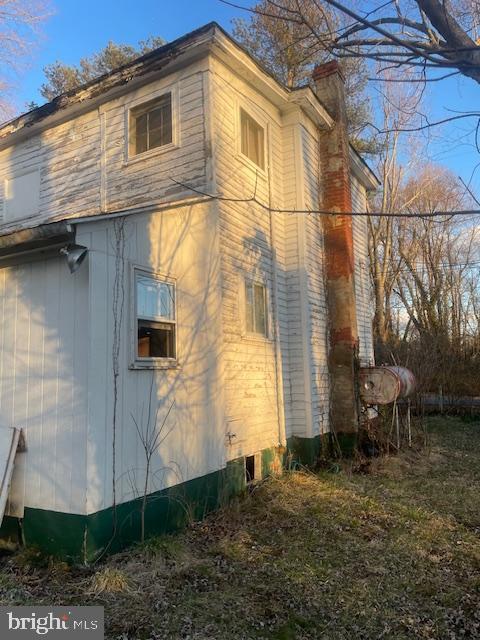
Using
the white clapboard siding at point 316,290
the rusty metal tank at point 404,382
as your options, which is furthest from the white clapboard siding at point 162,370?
the rusty metal tank at point 404,382

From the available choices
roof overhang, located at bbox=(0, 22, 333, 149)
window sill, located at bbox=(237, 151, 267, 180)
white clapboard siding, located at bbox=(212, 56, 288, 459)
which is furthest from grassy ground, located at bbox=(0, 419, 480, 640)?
roof overhang, located at bbox=(0, 22, 333, 149)

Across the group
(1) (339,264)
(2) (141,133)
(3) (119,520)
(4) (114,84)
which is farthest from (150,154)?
(3) (119,520)

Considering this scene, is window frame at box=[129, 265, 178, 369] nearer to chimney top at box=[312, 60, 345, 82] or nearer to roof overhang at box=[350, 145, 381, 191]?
chimney top at box=[312, 60, 345, 82]

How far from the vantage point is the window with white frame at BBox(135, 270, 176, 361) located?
5543mm

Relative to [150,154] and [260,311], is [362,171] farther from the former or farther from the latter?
[150,154]

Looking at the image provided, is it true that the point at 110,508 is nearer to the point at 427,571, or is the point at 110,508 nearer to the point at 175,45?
the point at 427,571

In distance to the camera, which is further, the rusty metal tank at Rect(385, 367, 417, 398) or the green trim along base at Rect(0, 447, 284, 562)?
the rusty metal tank at Rect(385, 367, 417, 398)

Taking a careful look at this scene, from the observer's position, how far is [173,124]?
778cm

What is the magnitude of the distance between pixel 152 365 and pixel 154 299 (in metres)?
0.85

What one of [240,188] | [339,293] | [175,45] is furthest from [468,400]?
[175,45]

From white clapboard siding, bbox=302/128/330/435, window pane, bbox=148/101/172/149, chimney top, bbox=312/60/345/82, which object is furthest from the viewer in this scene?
chimney top, bbox=312/60/345/82

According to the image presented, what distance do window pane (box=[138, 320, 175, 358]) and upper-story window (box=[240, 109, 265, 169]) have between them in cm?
400

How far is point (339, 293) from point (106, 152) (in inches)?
212

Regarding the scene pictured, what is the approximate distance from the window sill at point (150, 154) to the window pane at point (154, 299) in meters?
2.92
